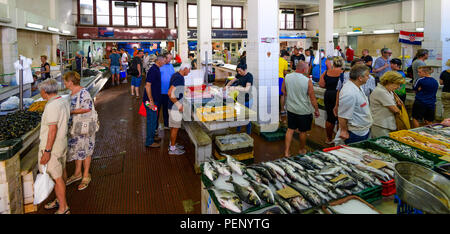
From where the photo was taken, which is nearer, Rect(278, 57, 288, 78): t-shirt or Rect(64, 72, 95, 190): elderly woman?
Rect(64, 72, 95, 190): elderly woman

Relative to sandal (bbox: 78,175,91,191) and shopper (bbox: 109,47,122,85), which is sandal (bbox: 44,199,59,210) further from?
shopper (bbox: 109,47,122,85)

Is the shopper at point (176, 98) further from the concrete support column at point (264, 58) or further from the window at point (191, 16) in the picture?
the window at point (191, 16)

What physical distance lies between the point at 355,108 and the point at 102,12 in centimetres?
1942

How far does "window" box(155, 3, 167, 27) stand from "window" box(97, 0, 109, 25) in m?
3.25

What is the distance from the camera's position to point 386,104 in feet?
11.6

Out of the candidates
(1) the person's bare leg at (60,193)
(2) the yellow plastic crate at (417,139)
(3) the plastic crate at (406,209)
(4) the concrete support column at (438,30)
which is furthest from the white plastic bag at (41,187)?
(4) the concrete support column at (438,30)

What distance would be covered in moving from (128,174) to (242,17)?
20142mm

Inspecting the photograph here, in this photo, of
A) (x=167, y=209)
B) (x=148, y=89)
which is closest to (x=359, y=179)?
(x=167, y=209)

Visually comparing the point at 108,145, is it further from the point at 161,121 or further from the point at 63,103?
the point at 63,103

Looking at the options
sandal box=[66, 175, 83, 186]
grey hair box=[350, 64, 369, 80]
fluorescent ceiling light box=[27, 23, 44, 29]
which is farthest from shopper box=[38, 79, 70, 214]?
fluorescent ceiling light box=[27, 23, 44, 29]

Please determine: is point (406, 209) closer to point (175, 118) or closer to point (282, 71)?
point (175, 118)

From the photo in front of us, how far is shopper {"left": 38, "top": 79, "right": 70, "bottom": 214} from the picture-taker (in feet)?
9.66

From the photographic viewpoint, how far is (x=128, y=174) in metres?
4.27

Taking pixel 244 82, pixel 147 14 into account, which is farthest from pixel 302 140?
pixel 147 14
